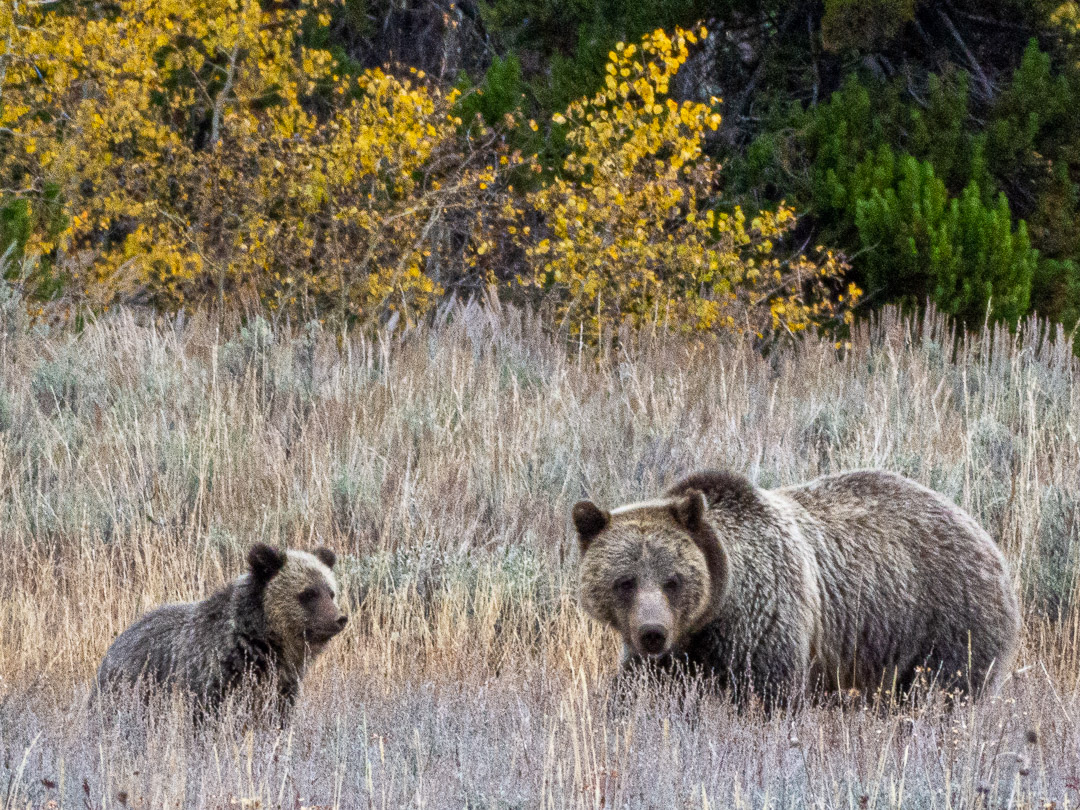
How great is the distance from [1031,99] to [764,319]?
3.99 meters

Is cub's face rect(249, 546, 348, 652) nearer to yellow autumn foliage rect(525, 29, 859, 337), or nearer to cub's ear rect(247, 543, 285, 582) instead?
cub's ear rect(247, 543, 285, 582)

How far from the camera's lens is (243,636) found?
5391mm

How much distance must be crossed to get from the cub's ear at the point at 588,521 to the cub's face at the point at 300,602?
937mm

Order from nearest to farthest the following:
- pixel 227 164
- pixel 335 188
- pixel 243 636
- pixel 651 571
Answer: pixel 651 571
pixel 243 636
pixel 335 188
pixel 227 164

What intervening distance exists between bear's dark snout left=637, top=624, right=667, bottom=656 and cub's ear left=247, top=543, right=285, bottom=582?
4.87ft

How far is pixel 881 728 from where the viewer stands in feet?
15.3

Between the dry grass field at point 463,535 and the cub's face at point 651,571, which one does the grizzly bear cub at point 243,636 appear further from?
the cub's face at point 651,571

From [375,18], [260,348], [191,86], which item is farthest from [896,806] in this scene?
[375,18]

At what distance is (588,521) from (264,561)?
1229mm

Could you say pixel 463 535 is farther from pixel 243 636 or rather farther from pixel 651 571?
pixel 651 571

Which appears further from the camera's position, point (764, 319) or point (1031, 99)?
point (1031, 99)

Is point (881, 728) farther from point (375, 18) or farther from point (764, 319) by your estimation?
point (375, 18)

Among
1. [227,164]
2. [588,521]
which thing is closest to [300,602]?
[588,521]

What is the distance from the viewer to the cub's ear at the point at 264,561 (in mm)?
5375
